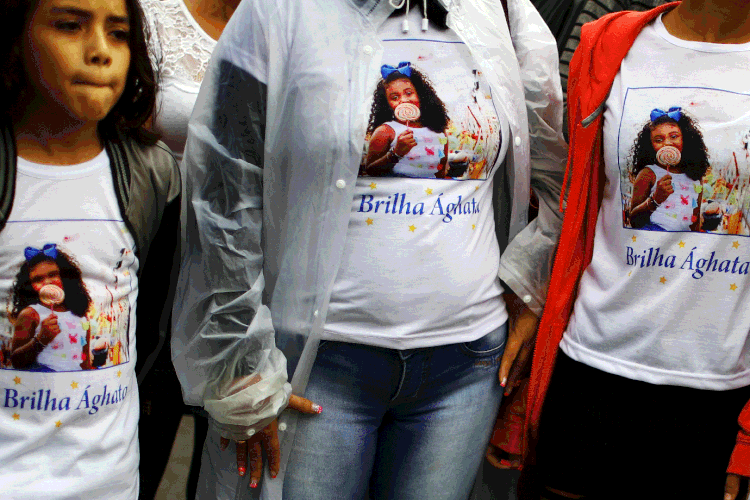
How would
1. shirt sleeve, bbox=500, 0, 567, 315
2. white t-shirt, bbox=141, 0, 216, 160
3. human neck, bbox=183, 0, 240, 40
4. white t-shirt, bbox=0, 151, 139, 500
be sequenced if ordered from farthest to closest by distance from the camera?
1. human neck, bbox=183, 0, 240, 40
2. white t-shirt, bbox=141, 0, 216, 160
3. shirt sleeve, bbox=500, 0, 567, 315
4. white t-shirt, bbox=0, 151, 139, 500

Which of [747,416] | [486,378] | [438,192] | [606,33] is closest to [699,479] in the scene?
[747,416]

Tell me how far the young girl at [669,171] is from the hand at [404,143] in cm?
39

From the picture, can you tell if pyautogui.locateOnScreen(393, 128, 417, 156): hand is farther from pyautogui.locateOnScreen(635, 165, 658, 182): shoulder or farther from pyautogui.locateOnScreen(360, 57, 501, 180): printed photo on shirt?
pyautogui.locateOnScreen(635, 165, 658, 182): shoulder

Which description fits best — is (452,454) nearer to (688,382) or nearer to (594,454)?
(594,454)

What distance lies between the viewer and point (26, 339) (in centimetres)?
97

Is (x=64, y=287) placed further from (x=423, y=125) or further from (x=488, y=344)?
(x=488, y=344)

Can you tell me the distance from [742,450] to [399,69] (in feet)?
2.89

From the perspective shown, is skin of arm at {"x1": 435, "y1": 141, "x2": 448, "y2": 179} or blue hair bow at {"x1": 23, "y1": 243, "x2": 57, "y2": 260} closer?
blue hair bow at {"x1": 23, "y1": 243, "x2": 57, "y2": 260}

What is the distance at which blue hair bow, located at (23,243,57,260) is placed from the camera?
3.19 feet

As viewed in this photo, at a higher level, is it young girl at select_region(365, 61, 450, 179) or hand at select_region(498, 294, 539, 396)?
young girl at select_region(365, 61, 450, 179)

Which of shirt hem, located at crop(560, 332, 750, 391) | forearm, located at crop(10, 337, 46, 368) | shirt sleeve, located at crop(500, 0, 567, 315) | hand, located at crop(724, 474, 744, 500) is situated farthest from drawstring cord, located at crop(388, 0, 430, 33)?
hand, located at crop(724, 474, 744, 500)

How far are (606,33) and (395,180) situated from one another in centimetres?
52

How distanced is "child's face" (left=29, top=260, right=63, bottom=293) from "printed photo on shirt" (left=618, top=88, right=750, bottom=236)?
0.95 meters

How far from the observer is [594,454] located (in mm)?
1261
